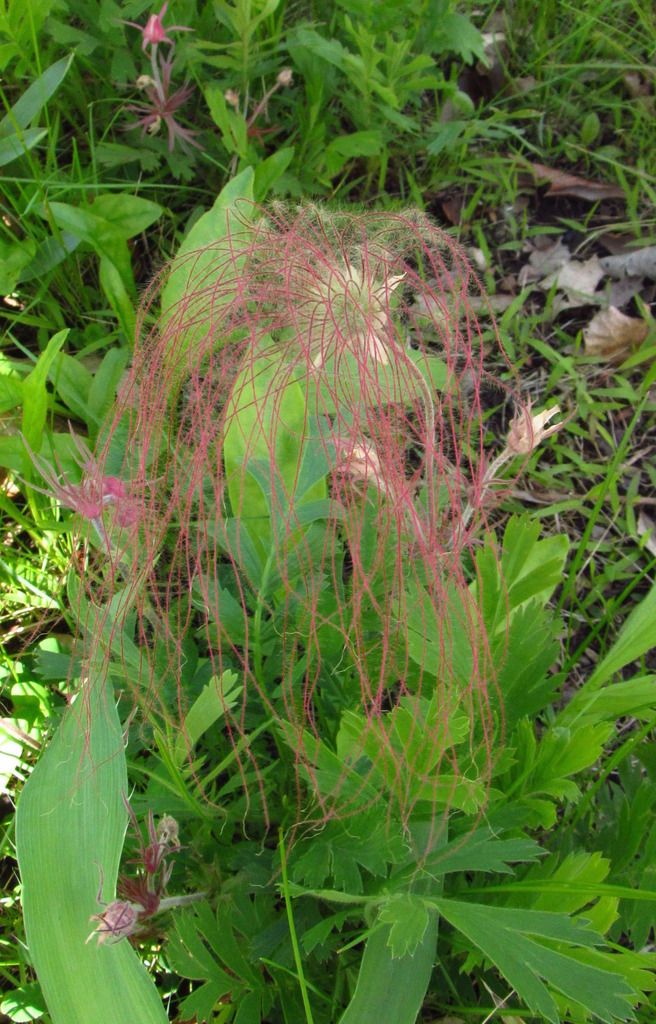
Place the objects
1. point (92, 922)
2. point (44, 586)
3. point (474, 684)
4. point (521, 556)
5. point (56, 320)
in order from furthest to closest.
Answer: point (56, 320) → point (44, 586) → point (521, 556) → point (474, 684) → point (92, 922)

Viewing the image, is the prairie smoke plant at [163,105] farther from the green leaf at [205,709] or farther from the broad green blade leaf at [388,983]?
the broad green blade leaf at [388,983]

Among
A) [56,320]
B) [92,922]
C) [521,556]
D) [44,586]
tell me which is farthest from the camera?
[56,320]

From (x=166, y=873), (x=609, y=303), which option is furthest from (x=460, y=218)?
(x=166, y=873)

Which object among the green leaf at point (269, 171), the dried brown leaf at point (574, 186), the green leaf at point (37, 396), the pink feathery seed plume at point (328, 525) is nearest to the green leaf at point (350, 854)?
the pink feathery seed plume at point (328, 525)

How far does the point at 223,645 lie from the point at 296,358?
0.41m

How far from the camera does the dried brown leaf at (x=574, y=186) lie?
188cm

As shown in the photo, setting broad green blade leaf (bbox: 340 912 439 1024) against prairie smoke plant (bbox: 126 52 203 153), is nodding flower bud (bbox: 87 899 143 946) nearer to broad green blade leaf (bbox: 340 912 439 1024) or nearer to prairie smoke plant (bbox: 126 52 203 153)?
broad green blade leaf (bbox: 340 912 439 1024)

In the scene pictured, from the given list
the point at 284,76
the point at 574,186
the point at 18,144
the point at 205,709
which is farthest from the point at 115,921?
the point at 574,186

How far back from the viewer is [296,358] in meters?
0.94

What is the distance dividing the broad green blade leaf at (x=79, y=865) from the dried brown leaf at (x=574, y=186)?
148cm

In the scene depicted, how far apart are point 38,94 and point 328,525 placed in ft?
3.20

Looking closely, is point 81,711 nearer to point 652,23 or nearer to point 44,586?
point 44,586

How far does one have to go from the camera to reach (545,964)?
811 millimetres

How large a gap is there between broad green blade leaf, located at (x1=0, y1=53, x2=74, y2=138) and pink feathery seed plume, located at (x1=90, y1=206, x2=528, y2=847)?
19.3 inches
